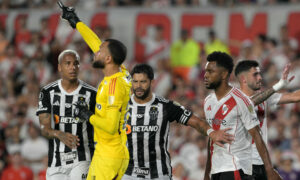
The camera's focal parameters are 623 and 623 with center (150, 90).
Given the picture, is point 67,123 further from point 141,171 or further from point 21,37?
point 21,37

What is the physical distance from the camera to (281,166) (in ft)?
39.8

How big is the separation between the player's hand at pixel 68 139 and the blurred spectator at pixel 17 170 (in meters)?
→ 6.24

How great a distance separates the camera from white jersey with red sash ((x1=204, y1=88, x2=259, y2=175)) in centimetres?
723

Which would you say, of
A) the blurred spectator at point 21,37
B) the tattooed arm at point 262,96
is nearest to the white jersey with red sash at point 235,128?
the tattooed arm at point 262,96

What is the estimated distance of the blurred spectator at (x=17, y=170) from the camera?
13.8 metres

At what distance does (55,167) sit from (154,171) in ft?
4.26

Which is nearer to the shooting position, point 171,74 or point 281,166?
point 281,166

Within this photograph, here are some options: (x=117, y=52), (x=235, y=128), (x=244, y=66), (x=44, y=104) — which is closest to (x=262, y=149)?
(x=235, y=128)

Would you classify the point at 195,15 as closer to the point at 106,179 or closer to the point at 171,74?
the point at 171,74

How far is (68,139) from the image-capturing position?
779 centimetres

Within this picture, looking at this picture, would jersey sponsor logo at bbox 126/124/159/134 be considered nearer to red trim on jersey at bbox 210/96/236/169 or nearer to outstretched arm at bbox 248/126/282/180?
red trim on jersey at bbox 210/96/236/169

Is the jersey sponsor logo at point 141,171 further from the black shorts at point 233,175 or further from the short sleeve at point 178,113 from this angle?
the black shorts at point 233,175

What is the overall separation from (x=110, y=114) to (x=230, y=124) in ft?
4.71

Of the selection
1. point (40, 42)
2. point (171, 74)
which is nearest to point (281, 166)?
point (171, 74)
